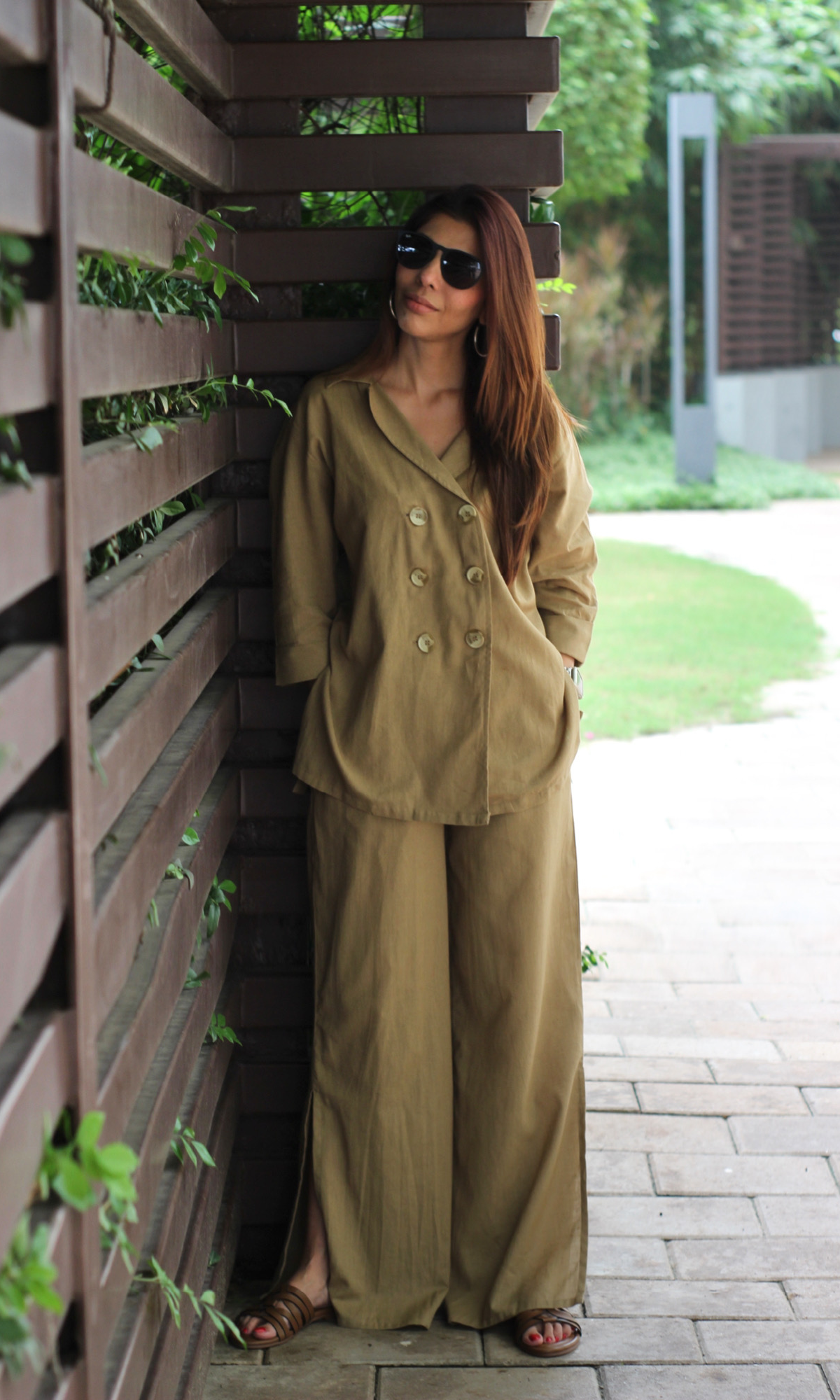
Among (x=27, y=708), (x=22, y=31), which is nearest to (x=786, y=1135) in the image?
(x=27, y=708)

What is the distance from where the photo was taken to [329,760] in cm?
254

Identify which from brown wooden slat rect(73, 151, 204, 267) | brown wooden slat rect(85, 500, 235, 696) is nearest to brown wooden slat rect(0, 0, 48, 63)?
brown wooden slat rect(73, 151, 204, 267)

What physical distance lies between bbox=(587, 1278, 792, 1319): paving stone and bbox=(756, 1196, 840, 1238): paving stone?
0.68 ft

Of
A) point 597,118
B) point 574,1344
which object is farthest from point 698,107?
point 574,1344

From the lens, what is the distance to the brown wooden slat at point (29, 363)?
1120 millimetres

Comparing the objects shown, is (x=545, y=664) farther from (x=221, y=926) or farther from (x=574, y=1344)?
(x=574, y=1344)

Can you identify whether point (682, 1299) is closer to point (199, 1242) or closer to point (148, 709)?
point (199, 1242)

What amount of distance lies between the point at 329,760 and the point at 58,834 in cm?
125

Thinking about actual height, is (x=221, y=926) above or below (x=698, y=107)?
below

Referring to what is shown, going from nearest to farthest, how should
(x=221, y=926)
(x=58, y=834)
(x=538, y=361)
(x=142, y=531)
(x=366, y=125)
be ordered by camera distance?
(x=58, y=834)
(x=142, y=531)
(x=538, y=361)
(x=221, y=926)
(x=366, y=125)

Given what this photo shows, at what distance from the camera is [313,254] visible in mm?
2721

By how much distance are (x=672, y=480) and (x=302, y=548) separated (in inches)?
570

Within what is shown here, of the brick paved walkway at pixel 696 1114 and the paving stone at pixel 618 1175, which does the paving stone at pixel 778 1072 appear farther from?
the paving stone at pixel 618 1175

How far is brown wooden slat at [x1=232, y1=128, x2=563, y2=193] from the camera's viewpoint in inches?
105
